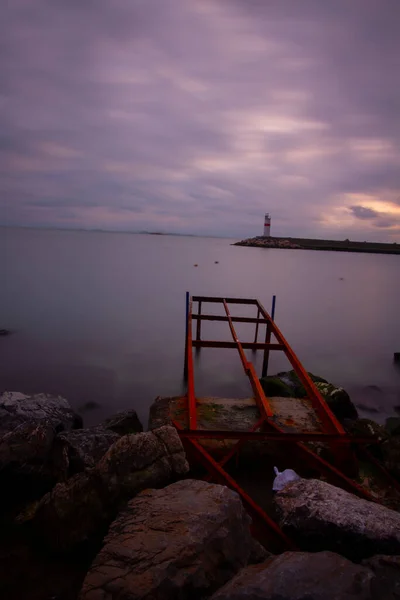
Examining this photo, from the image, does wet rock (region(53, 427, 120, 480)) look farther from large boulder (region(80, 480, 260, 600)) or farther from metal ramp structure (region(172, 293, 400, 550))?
large boulder (region(80, 480, 260, 600))

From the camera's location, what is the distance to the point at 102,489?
3623mm

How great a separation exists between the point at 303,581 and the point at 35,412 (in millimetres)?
5461

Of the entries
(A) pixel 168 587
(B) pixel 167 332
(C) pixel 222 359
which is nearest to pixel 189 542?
(A) pixel 168 587

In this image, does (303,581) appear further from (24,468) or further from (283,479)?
(24,468)

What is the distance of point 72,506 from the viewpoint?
11.9 feet

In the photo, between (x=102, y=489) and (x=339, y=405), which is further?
(x=339, y=405)

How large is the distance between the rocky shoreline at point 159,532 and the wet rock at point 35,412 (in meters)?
1.05

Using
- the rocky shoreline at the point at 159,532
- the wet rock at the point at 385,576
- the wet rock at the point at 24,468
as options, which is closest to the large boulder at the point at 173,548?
the rocky shoreline at the point at 159,532

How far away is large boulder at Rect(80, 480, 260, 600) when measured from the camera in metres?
2.48

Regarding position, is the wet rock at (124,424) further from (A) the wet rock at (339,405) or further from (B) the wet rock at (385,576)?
(B) the wet rock at (385,576)

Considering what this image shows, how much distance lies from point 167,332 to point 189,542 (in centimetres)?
1592

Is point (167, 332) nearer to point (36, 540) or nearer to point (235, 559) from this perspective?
point (36, 540)

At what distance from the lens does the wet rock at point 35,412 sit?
581 centimetres

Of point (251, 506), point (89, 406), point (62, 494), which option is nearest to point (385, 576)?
point (251, 506)
